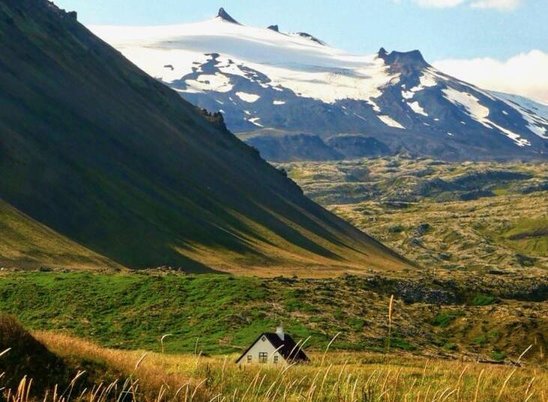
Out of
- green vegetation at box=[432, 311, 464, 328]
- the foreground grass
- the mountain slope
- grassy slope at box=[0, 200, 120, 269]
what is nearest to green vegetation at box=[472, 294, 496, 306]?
green vegetation at box=[432, 311, 464, 328]

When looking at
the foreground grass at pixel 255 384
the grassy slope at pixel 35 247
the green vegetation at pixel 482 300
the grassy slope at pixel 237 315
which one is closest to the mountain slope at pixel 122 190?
the grassy slope at pixel 35 247

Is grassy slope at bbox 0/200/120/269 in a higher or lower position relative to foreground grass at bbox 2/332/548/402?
lower

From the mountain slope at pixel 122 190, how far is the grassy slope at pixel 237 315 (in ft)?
161

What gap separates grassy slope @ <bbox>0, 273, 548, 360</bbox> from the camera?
65875mm

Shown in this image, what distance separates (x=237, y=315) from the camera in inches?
2817

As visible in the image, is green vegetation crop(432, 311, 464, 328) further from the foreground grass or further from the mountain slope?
the foreground grass

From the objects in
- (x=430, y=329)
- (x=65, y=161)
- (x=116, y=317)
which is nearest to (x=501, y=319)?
(x=430, y=329)

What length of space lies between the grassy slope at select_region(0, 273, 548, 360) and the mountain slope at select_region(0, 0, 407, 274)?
161 ft

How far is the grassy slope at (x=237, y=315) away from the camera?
216ft

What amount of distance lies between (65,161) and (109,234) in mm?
23957

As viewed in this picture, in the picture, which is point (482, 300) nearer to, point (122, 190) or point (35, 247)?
point (35, 247)

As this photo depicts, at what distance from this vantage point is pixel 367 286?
4348 inches

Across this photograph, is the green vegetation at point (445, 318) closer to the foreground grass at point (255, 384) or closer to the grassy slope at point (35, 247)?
the grassy slope at point (35, 247)

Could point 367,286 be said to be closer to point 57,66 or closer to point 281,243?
point 281,243
